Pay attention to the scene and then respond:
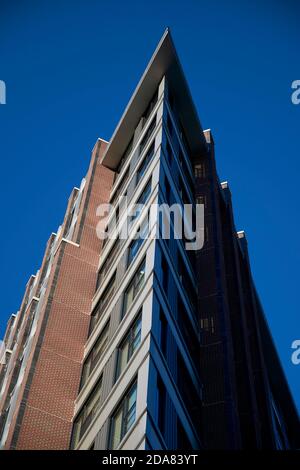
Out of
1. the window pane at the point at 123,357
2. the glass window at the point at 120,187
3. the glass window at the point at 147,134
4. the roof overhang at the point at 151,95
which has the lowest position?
the window pane at the point at 123,357

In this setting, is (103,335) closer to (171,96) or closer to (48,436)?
(48,436)

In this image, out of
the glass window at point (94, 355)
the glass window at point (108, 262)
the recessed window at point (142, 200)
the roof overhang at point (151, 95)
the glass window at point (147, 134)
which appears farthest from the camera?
the roof overhang at point (151, 95)

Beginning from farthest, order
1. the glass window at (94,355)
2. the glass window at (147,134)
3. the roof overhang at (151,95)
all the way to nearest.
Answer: the roof overhang at (151,95)
the glass window at (147,134)
the glass window at (94,355)

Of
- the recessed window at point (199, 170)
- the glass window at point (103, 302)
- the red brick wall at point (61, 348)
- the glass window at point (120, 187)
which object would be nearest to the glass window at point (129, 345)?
the red brick wall at point (61, 348)

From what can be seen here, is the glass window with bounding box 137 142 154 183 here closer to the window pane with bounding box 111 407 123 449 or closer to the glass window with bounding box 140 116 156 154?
the glass window with bounding box 140 116 156 154

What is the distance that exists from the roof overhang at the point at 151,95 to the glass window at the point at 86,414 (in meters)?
22.5

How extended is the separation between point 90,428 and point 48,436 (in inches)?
100

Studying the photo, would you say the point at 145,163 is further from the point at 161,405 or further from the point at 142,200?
the point at 161,405

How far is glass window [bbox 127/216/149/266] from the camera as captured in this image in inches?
1294

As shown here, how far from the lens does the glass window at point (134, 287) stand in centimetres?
3003

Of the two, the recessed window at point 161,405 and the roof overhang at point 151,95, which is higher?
the roof overhang at point 151,95

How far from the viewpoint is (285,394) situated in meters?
55.5

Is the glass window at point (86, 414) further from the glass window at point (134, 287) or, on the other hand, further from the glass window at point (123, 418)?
the glass window at point (134, 287)

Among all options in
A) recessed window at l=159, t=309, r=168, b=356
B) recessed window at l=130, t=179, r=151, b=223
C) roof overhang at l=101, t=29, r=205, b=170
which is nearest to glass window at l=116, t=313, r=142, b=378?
recessed window at l=159, t=309, r=168, b=356
